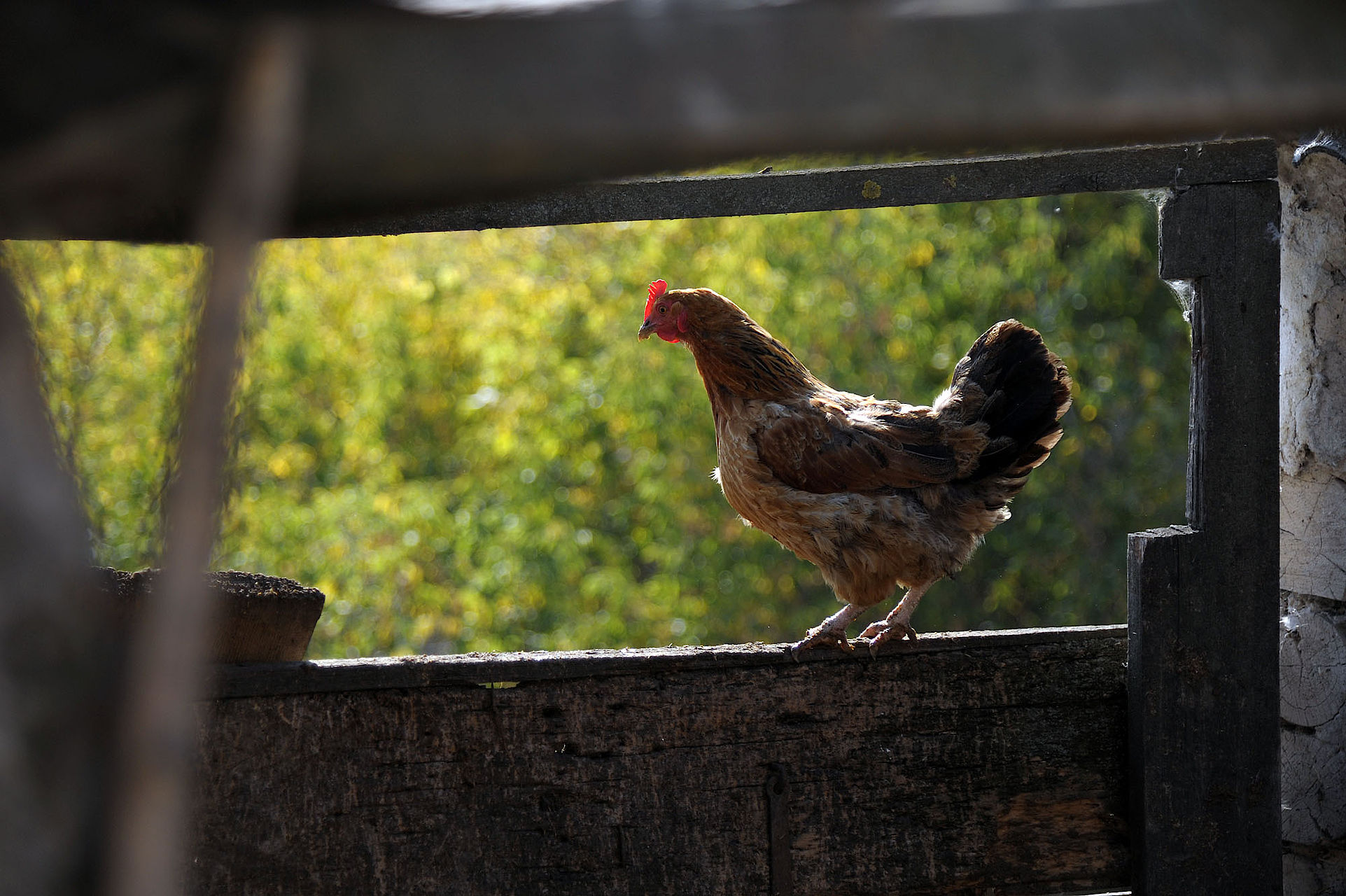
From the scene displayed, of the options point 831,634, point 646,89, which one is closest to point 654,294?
point 831,634

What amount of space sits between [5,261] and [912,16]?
638 millimetres

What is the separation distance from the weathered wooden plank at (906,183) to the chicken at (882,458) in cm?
61

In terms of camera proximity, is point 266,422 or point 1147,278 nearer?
point 1147,278

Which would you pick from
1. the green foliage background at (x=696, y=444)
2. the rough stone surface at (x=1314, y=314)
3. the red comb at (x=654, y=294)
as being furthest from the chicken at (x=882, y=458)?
the green foliage background at (x=696, y=444)

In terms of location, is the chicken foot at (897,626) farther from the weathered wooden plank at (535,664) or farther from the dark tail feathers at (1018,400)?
the dark tail feathers at (1018,400)

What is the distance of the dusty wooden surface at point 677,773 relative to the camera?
1.92 m

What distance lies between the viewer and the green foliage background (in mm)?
7008

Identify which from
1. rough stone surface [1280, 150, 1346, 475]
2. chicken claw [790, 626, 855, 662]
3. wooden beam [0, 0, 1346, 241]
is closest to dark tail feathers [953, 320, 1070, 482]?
rough stone surface [1280, 150, 1346, 475]

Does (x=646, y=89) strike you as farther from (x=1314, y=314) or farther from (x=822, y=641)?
(x=1314, y=314)

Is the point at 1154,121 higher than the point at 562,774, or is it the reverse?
the point at 1154,121

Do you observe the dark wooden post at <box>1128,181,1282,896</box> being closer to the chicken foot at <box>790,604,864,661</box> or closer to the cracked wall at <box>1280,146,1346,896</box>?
the cracked wall at <box>1280,146,1346,896</box>

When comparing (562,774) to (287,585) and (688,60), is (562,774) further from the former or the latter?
(688,60)

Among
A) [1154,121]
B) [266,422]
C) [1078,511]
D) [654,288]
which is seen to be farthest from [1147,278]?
[266,422]

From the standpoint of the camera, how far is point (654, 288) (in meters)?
2.93
